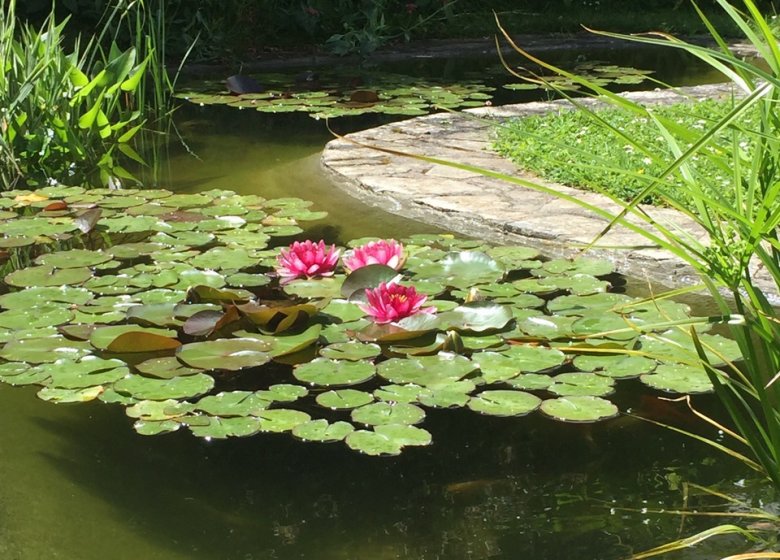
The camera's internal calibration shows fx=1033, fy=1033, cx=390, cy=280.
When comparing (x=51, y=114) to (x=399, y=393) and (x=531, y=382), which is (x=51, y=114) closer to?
(x=399, y=393)

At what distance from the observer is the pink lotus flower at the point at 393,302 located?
108 inches

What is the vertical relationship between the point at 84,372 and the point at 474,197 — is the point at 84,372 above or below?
below

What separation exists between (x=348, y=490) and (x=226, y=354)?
654mm

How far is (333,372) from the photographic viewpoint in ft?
8.38

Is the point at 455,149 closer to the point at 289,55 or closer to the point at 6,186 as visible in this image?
the point at 6,186

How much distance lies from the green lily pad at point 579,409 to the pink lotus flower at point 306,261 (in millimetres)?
968

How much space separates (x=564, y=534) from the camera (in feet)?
6.39

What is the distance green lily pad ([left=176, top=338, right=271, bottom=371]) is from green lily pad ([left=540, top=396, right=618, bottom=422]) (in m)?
0.72

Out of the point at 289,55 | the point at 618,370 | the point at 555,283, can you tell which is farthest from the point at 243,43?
the point at 618,370

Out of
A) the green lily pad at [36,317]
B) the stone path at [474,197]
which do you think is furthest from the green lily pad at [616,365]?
the green lily pad at [36,317]

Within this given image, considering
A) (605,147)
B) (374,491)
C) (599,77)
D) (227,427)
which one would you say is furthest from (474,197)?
(599,77)

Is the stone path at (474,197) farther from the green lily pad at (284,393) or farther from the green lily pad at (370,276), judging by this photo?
the green lily pad at (284,393)

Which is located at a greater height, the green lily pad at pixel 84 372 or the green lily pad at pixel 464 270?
the green lily pad at pixel 464 270

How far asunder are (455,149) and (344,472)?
3052 mm
